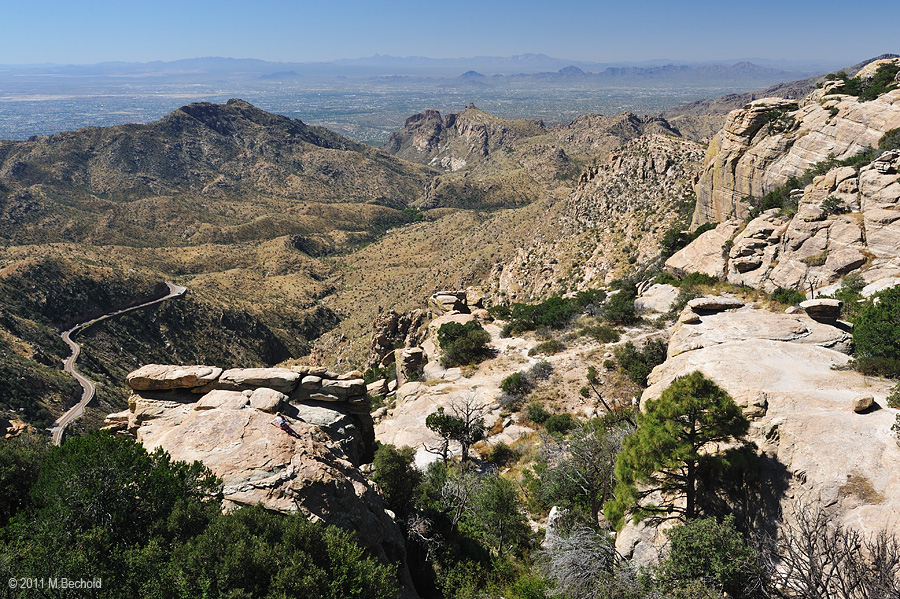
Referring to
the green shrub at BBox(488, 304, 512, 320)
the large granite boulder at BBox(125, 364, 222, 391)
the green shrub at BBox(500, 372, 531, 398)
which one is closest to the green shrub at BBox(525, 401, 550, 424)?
the green shrub at BBox(500, 372, 531, 398)

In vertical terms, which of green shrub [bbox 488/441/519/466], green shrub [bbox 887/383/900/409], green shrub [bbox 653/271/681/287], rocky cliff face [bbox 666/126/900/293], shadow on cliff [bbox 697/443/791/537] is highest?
rocky cliff face [bbox 666/126/900/293]

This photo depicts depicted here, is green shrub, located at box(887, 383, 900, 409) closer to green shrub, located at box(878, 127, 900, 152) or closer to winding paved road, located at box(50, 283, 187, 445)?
green shrub, located at box(878, 127, 900, 152)

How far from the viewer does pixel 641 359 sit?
29.0 meters

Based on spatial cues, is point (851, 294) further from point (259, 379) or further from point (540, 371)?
point (259, 379)

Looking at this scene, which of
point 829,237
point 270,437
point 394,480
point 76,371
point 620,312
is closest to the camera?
point 270,437

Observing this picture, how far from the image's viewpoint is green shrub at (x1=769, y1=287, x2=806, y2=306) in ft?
82.5

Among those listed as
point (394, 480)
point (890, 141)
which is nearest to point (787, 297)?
point (890, 141)

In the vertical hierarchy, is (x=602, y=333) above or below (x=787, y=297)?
below

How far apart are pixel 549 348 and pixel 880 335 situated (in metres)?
20.4

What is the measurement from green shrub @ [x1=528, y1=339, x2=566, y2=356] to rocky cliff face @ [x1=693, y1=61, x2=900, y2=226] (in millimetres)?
23332

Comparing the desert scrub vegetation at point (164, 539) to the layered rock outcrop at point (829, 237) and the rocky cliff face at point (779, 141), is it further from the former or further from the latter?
the rocky cliff face at point (779, 141)

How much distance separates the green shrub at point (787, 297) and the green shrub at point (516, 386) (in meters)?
16.2

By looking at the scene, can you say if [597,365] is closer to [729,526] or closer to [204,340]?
[729,526]

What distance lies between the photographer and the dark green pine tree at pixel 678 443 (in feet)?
A: 42.7
